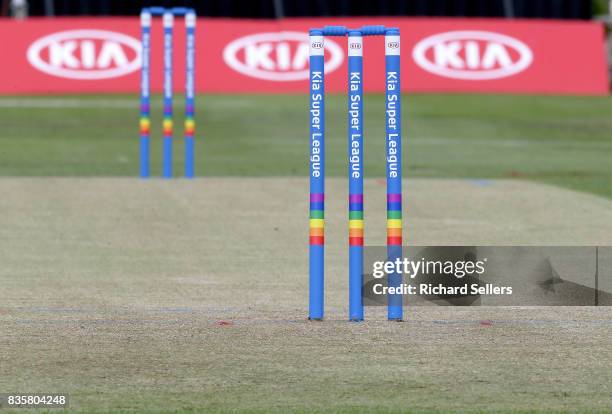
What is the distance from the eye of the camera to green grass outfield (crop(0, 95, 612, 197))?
23.6 meters

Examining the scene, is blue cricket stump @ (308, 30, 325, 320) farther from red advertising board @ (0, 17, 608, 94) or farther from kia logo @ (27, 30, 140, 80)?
kia logo @ (27, 30, 140, 80)

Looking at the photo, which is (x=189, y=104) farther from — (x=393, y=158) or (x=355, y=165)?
(x=393, y=158)

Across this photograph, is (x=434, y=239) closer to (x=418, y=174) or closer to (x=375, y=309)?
(x=375, y=309)

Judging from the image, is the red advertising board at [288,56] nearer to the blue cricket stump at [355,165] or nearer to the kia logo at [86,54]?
the kia logo at [86,54]

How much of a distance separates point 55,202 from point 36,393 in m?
10.7

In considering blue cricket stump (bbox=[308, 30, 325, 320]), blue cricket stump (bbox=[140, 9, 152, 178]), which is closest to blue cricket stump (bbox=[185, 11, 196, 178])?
blue cricket stump (bbox=[140, 9, 152, 178])

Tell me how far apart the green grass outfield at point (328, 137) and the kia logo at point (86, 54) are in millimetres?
739

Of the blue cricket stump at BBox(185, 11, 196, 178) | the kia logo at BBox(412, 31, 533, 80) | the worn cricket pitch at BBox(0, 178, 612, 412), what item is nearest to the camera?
the worn cricket pitch at BBox(0, 178, 612, 412)

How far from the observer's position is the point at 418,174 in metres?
22.8

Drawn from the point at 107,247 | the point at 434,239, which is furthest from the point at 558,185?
the point at 107,247

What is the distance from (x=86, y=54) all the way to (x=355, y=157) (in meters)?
28.2

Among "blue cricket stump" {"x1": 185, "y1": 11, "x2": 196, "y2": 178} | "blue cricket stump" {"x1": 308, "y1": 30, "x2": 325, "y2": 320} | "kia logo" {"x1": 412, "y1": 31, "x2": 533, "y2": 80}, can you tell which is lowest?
"kia logo" {"x1": 412, "y1": 31, "x2": 533, "y2": 80}

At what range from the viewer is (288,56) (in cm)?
Result: 3741

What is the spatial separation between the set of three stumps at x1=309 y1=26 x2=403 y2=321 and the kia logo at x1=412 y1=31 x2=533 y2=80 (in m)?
28.7
